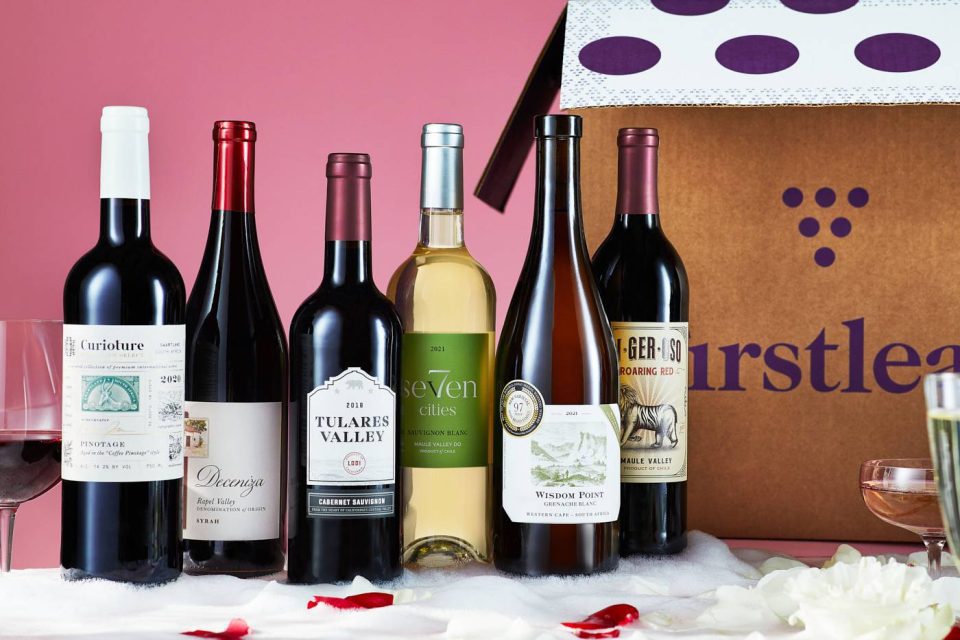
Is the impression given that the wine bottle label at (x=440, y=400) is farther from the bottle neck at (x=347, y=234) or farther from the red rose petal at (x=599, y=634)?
the red rose petal at (x=599, y=634)

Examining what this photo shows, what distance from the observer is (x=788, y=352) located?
1.03 meters

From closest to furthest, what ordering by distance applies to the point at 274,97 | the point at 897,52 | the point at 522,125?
the point at 897,52
the point at 522,125
the point at 274,97

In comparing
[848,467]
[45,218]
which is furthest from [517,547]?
[45,218]

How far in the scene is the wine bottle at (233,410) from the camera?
82 cm

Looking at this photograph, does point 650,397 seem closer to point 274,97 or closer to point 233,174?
point 233,174

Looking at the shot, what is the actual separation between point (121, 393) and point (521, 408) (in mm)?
275

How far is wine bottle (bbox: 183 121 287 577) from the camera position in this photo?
819 mm

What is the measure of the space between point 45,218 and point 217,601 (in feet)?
3.57

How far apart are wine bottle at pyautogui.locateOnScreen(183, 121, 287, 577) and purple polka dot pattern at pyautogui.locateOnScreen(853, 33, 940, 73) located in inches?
20.5

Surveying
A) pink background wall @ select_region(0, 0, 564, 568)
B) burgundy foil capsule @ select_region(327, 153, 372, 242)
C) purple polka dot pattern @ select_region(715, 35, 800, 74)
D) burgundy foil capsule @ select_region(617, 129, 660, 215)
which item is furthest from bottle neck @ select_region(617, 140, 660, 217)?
pink background wall @ select_region(0, 0, 564, 568)

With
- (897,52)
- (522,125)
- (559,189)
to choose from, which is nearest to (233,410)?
(559,189)

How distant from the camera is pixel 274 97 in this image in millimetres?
1649

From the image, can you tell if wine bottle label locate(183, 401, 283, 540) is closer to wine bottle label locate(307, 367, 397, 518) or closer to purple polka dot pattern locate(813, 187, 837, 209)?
wine bottle label locate(307, 367, 397, 518)

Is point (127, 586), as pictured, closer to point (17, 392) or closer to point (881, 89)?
point (17, 392)
